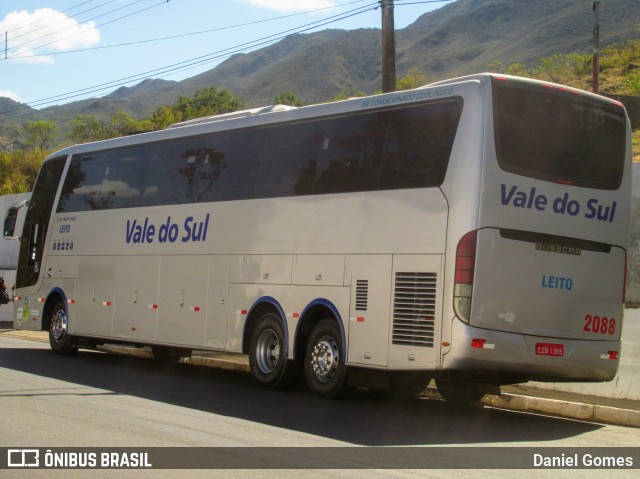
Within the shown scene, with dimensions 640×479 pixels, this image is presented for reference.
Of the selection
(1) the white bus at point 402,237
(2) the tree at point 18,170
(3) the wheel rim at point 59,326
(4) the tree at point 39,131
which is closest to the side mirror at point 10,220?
(3) the wheel rim at point 59,326

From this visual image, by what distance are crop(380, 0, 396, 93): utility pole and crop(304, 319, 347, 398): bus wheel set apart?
6.00m

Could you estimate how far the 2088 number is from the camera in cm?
1207

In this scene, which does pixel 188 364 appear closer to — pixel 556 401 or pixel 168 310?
pixel 168 310

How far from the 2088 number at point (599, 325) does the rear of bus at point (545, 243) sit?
1 cm

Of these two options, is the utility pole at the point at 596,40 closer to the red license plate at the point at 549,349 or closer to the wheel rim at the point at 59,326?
the wheel rim at the point at 59,326

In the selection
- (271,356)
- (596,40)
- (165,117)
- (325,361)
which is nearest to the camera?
(325,361)

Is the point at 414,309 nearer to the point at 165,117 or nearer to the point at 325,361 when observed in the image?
the point at 325,361

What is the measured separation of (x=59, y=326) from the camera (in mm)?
20484

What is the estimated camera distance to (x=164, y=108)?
119 metres

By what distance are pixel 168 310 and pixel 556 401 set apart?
23.5ft

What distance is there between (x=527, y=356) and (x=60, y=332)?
1189cm

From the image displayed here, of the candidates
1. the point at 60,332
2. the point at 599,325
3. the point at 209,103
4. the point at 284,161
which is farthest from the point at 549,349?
the point at 209,103

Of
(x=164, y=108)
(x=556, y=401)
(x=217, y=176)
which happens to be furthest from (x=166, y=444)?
(x=164, y=108)

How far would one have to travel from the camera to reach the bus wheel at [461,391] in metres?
13.3
